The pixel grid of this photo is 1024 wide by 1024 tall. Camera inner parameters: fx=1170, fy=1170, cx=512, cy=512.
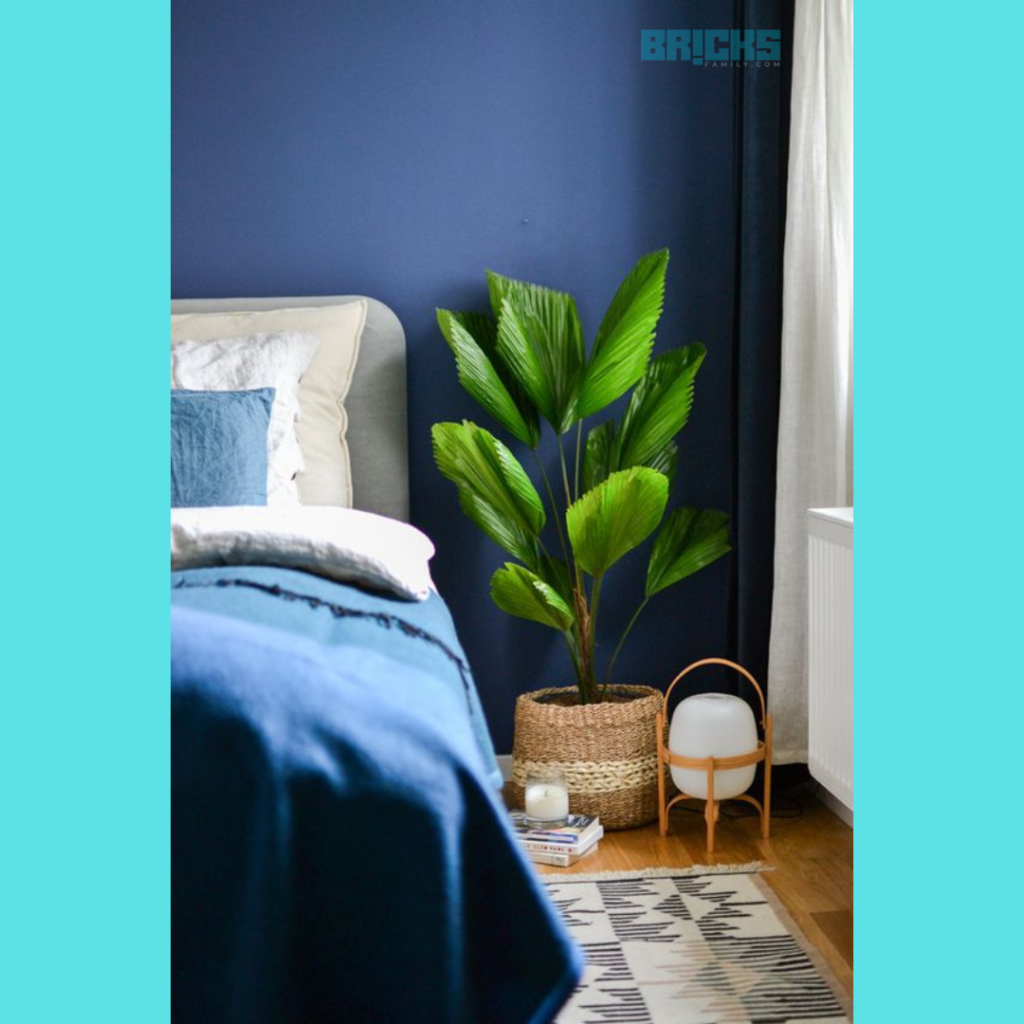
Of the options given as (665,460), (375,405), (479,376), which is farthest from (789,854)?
(375,405)

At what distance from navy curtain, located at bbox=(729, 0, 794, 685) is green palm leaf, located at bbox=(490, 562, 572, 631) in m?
0.59

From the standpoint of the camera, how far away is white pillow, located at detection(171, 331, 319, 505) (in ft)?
8.92

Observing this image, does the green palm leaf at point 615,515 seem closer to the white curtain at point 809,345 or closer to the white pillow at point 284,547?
the white curtain at point 809,345

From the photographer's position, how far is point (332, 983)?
1.05 metres

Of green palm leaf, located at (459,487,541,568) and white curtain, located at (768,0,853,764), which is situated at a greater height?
white curtain, located at (768,0,853,764)

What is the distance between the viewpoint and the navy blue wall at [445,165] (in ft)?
10.5

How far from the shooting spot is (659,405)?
118 inches

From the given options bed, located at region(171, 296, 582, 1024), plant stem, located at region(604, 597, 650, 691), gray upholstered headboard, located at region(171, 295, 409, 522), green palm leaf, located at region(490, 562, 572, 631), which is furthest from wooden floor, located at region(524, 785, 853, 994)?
bed, located at region(171, 296, 582, 1024)

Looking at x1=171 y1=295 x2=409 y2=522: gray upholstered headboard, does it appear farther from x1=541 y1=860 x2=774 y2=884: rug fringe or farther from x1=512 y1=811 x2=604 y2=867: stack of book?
x1=541 y1=860 x2=774 y2=884: rug fringe

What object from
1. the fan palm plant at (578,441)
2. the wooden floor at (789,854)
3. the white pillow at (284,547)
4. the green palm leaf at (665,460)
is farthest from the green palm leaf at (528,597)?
the white pillow at (284,547)

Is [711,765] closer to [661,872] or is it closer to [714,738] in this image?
[714,738]

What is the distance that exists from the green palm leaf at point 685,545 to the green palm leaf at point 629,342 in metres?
0.43

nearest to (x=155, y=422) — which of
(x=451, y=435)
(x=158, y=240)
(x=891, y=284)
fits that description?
(x=158, y=240)

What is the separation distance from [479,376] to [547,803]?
1.05 m
